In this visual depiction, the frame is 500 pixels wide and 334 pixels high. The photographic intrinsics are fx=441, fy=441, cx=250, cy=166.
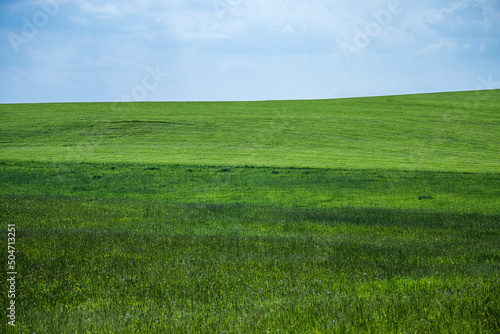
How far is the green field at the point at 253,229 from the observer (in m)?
6.24

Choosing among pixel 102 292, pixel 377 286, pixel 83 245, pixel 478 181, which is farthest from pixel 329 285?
pixel 478 181

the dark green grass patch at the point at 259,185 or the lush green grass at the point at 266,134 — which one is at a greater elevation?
the lush green grass at the point at 266,134

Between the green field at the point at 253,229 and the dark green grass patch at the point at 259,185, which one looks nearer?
the green field at the point at 253,229

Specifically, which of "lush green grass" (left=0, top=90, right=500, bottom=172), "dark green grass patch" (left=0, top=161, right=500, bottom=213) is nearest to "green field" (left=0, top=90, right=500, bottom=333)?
"dark green grass patch" (left=0, top=161, right=500, bottom=213)

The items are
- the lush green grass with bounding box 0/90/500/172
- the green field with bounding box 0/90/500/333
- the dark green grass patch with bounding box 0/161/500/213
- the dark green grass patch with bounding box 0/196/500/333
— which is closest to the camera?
the dark green grass patch with bounding box 0/196/500/333

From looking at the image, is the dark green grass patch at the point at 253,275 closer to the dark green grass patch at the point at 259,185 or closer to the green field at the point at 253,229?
the green field at the point at 253,229

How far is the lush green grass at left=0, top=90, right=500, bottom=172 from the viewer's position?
110 ft

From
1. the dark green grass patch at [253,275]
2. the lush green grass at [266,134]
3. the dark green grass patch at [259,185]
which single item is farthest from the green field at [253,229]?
the lush green grass at [266,134]

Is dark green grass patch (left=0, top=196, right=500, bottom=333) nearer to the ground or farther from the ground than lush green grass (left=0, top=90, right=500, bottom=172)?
nearer to the ground

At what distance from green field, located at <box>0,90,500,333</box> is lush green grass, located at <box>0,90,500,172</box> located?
0.36 m

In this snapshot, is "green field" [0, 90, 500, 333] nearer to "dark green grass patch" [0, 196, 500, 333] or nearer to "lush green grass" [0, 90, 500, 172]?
"dark green grass patch" [0, 196, 500, 333]

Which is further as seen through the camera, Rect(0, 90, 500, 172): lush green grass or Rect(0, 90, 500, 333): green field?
Rect(0, 90, 500, 172): lush green grass

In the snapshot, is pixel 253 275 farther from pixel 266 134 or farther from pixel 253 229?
pixel 266 134

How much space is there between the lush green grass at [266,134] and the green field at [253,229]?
0.36 meters
